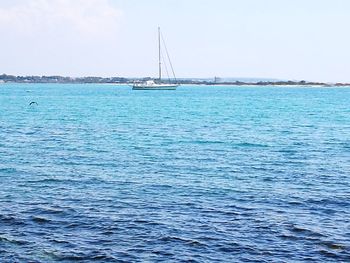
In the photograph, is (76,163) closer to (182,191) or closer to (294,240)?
(182,191)

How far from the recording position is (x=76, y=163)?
38.7m

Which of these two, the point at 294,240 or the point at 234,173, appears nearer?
the point at 294,240

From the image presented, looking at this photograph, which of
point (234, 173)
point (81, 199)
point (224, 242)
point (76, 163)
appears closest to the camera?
point (224, 242)

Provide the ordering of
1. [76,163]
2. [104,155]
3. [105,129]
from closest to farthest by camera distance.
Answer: [76,163]
[104,155]
[105,129]

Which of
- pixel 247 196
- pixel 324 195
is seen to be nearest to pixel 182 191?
pixel 247 196

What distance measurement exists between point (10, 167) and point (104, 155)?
27.0 ft

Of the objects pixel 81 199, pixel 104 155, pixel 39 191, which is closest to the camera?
pixel 81 199

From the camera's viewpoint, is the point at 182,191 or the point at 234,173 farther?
the point at 234,173

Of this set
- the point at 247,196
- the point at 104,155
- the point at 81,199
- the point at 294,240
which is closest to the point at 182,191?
the point at 247,196

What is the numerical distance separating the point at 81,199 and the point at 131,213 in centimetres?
377

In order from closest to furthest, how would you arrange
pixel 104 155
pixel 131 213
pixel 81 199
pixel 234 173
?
pixel 131 213 → pixel 81 199 → pixel 234 173 → pixel 104 155

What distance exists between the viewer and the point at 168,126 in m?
70.1

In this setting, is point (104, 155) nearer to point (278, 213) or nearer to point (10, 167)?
point (10, 167)

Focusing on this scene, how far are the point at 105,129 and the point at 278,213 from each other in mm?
42991
